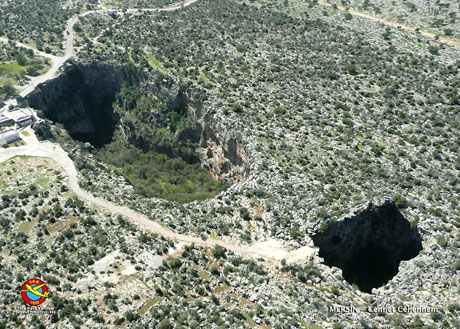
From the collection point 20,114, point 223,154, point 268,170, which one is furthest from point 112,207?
point 20,114

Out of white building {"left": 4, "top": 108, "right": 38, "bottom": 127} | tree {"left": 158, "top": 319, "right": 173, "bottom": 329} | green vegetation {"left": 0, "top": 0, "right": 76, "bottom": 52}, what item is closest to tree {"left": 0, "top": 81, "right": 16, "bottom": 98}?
white building {"left": 4, "top": 108, "right": 38, "bottom": 127}

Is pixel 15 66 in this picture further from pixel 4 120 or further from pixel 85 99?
pixel 4 120

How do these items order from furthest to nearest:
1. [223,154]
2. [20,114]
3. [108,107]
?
[108,107], [20,114], [223,154]

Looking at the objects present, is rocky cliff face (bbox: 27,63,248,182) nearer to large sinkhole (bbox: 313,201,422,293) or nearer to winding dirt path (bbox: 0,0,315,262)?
winding dirt path (bbox: 0,0,315,262)

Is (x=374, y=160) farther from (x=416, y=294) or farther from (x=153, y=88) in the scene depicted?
(x=153, y=88)

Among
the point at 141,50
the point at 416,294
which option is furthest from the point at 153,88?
the point at 416,294

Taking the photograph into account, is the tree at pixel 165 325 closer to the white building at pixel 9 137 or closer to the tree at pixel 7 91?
the white building at pixel 9 137

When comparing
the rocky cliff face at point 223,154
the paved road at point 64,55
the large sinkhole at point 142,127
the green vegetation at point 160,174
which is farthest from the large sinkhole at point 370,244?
the paved road at point 64,55
